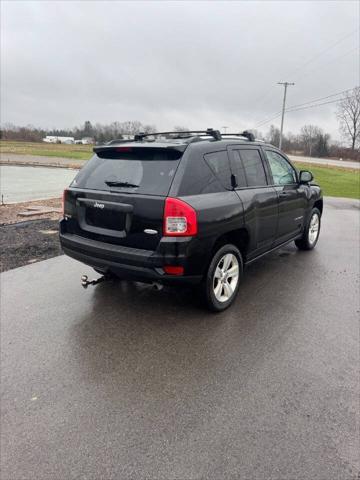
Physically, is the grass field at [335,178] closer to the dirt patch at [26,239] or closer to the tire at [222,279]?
the dirt patch at [26,239]

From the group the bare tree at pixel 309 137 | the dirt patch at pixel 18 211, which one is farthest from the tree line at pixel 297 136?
the dirt patch at pixel 18 211

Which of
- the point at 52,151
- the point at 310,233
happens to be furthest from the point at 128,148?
the point at 52,151

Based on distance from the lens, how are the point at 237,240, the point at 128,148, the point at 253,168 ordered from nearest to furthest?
the point at 128,148
the point at 237,240
the point at 253,168

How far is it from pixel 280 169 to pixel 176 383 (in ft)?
11.7

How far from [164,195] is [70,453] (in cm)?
209

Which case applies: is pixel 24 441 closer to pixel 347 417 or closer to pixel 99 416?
pixel 99 416

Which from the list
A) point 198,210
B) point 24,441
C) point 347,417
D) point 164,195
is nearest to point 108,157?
point 164,195

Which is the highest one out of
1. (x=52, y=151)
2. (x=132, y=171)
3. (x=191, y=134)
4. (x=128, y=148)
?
(x=52, y=151)

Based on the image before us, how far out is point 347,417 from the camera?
2.44m

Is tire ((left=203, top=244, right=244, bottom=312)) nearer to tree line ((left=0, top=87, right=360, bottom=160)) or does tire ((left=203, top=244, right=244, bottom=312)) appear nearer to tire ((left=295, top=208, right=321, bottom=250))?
tire ((left=295, top=208, right=321, bottom=250))

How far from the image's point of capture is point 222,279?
393 centimetres

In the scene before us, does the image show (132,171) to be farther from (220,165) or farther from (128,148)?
(220,165)

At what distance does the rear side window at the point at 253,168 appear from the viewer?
14.2 ft

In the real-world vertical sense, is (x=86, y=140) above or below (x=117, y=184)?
above
